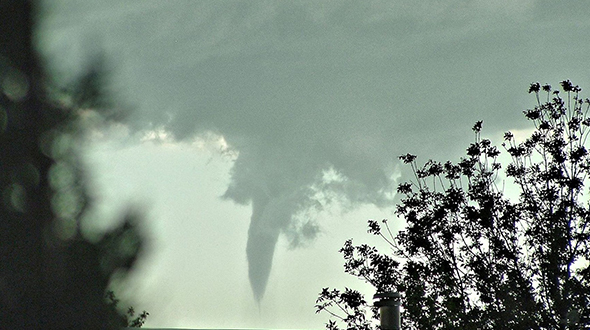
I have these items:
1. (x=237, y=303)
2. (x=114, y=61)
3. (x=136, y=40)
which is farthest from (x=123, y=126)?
(x=237, y=303)

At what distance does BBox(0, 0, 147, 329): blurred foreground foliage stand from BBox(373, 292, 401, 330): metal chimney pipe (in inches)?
164

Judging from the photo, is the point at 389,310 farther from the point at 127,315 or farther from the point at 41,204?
the point at 41,204

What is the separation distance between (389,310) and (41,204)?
5.16m

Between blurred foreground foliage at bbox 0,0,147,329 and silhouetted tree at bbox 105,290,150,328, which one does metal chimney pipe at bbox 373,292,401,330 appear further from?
blurred foreground foliage at bbox 0,0,147,329

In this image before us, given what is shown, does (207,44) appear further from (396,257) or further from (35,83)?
(35,83)

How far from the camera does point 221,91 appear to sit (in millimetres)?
10844

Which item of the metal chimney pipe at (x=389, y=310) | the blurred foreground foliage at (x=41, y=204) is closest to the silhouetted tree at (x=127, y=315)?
the blurred foreground foliage at (x=41, y=204)

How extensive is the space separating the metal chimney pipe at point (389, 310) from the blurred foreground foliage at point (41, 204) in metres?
4.17

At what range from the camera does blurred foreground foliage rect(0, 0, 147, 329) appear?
4.07m

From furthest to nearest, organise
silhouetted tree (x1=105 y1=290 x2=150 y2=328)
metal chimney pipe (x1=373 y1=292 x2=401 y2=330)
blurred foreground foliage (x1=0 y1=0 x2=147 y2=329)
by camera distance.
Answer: metal chimney pipe (x1=373 y1=292 x2=401 y2=330) < silhouetted tree (x1=105 y1=290 x2=150 y2=328) < blurred foreground foliage (x1=0 y1=0 x2=147 y2=329)

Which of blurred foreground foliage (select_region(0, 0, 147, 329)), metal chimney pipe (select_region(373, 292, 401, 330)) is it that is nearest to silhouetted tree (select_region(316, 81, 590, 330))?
metal chimney pipe (select_region(373, 292, 401, 330))

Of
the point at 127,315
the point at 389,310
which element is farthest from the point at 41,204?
the point at 389,310

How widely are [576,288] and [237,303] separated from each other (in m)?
5.09

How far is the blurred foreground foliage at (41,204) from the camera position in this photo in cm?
407
